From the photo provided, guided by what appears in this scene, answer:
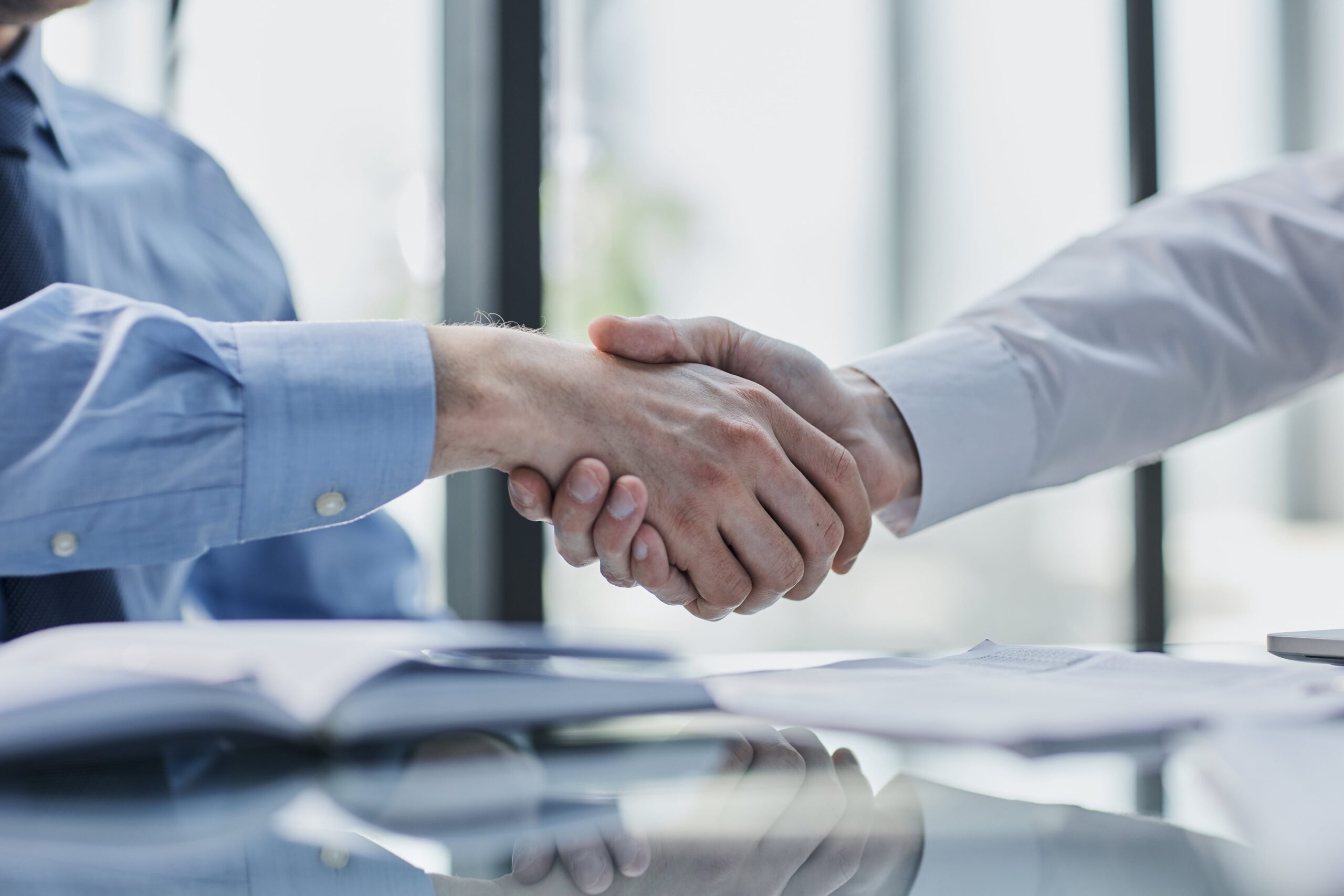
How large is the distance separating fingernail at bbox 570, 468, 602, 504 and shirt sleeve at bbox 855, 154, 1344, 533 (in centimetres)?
31

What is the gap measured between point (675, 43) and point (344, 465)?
1.66 meters

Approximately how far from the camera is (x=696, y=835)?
29 cm

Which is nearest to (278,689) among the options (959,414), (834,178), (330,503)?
(330,503)

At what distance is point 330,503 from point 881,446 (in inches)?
17.8

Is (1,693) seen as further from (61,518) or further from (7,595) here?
(7,595)

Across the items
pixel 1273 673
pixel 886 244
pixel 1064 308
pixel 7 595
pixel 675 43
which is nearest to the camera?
pixel 1273 673

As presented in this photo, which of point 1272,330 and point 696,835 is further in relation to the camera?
point 1272,330

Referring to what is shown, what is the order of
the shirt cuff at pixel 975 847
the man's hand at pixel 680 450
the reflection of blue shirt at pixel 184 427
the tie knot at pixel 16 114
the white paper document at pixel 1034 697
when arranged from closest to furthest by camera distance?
the shirt cuff at pixel 975 847, the white paper document at pixel 1034 697, the reflection of blue shirt at pixel 184 427, the man's hand at pixel 680 450, the tie knot at pixel 16 114

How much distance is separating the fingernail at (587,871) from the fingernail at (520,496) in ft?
1.43

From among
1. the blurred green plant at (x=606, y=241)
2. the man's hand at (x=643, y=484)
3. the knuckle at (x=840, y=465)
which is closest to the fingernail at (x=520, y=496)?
the man's hand at (x=643, y=484)

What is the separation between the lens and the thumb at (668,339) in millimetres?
730

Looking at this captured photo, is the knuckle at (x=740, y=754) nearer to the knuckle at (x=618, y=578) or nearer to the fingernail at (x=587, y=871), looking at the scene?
the fingernail at (x=587, y=871)

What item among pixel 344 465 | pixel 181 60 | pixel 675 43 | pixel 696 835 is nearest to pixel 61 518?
pixel 344 465

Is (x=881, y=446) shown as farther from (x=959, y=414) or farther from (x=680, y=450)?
(x=680, y=450)
